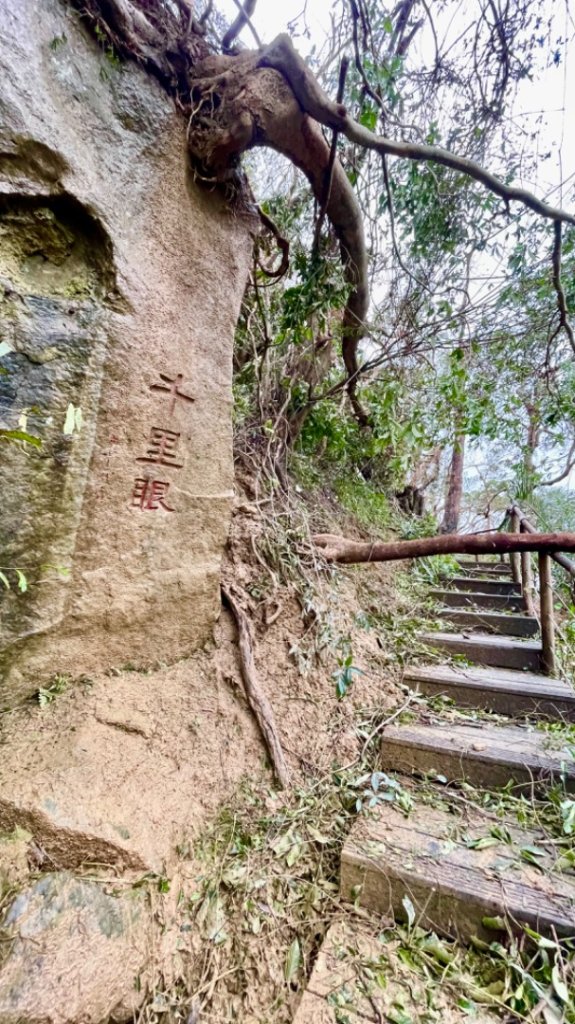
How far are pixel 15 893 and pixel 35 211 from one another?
1950 mm

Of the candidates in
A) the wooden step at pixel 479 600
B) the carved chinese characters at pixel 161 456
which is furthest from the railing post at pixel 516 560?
the carved chinese characters at pixel 161 456

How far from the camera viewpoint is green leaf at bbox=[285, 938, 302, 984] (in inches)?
50.3

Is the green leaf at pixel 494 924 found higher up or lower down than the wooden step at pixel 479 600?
lower down

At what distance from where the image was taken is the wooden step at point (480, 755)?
5.93 feet

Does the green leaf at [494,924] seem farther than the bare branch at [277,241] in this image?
No

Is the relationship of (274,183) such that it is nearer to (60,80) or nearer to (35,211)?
(60,80)

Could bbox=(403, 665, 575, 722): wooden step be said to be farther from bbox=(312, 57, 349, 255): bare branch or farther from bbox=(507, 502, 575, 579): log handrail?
bbox=(312, 57, 349, 255): bare branch

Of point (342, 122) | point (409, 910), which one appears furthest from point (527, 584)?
Answer: point (342, 122)

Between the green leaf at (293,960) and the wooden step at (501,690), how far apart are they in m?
1.48

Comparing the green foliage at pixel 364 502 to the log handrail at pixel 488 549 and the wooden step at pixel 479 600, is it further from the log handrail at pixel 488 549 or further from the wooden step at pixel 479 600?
the log handrail at pixel 488 549

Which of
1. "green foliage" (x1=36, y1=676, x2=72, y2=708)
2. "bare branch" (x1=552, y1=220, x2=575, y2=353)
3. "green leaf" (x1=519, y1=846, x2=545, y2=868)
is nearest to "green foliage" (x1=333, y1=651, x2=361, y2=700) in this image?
"green leaf" (x1=519, y1=846, x2=545, y2=868)

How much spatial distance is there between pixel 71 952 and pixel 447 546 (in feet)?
6.92

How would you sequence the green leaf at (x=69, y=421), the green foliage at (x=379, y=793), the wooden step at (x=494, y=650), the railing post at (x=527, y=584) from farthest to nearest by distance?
the railing post at (x=527, y=584)
the wooden step at (x=494, y=650)
the green foliage at (x=379, y=793)
the green leaf at (x=69, y=421)

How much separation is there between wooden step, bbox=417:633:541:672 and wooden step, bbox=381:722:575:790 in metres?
0.77
